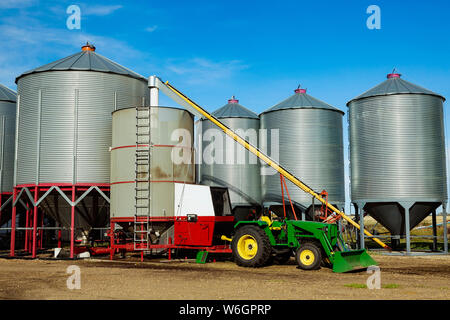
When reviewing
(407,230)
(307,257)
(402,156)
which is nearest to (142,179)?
(307,257)

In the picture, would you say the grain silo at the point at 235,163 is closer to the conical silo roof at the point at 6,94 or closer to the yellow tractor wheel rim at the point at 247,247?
the conical silo roof at the point at 6,94

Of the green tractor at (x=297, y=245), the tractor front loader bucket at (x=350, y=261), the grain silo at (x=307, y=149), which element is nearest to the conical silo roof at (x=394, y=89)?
the grain silo at (x=307, y=149)

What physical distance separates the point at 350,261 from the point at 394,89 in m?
12.9

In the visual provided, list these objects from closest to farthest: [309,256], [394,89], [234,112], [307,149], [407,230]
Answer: [309,256]
[407,230]
[394,89]
[307,149]
[234,112]

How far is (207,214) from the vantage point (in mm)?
20344

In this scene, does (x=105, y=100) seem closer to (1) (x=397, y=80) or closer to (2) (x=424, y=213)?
(1) (x=397, y=80)

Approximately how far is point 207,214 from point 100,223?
7.55 metres

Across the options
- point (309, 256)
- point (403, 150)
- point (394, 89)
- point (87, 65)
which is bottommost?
point (309, 256)

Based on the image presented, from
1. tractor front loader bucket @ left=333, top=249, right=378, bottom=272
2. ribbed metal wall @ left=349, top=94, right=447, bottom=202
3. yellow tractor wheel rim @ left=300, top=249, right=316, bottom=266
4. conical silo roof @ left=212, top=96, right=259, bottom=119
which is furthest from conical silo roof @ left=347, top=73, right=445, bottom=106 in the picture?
yellow tractor wheel rim @ left=300, top=249, right=316, bottom=266

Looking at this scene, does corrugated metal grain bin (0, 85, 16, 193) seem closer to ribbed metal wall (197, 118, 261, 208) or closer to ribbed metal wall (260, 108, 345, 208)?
ribbed metal wall (197, 118, 261, 208)

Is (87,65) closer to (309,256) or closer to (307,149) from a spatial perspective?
(307,149)

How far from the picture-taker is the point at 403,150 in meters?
25.4

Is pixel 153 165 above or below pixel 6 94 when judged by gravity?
below
